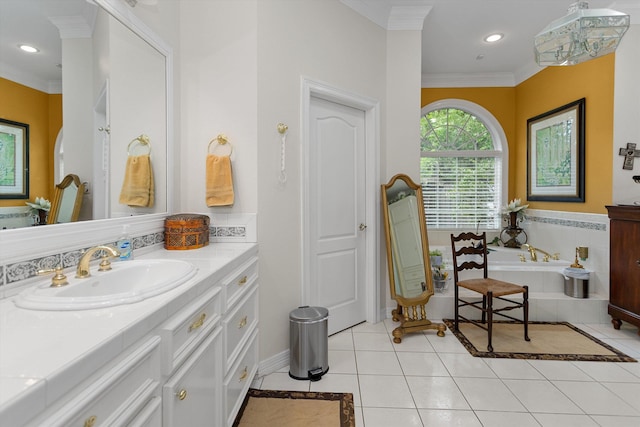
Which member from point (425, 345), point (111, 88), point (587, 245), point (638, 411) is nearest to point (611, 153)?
point (587, 245)

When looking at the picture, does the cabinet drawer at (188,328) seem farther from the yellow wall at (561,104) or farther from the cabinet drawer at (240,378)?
the yellow wall at (561,104)

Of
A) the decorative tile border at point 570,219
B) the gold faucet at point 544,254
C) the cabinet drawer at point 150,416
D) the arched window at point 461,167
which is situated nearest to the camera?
the cabinet drawer at point 150,416

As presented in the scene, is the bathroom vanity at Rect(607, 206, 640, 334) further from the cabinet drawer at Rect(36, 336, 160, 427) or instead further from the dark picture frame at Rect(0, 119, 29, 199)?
the dark picture frame at Rect(0, 119, 29, 199)

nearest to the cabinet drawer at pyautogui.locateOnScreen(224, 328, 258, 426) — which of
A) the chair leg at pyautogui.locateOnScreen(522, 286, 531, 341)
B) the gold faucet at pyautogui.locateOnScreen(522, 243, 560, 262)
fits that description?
the chair leg at pyautogui.locateOnScreen(522, 286, 531, 341)

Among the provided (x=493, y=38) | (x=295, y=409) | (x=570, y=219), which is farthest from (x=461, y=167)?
(x=295, y=409)

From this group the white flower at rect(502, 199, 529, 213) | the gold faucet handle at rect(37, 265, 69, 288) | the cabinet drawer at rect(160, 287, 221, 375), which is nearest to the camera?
the cabinet drawer at rect(160, 287, 221, 375)

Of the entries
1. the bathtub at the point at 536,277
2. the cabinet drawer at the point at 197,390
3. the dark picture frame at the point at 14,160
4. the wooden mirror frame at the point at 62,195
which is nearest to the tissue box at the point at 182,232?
the wooden mirror frame at the point at 62,195

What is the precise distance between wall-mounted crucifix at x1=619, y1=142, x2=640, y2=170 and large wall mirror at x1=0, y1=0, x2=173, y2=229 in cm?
402

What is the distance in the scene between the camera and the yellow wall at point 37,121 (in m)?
1.20

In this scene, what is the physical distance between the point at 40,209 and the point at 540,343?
3471 millimetres

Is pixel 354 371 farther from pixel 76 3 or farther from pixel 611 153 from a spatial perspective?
pixel 611 153

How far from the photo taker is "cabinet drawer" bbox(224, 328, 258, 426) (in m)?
1.64

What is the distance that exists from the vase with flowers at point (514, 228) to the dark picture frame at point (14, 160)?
16.4ft

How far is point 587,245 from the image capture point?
355cm
